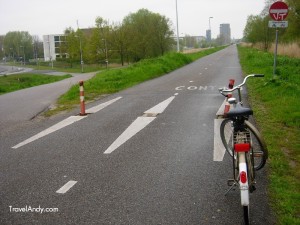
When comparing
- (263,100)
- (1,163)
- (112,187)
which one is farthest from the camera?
(263,100)

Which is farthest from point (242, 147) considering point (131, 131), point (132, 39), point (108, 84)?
point (132, 39)

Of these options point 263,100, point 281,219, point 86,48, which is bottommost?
point 281,219

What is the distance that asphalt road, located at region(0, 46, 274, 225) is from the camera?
3818mm

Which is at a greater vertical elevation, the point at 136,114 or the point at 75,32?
the point at 75,32

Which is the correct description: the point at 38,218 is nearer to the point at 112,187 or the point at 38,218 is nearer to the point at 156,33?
the point at 112,187

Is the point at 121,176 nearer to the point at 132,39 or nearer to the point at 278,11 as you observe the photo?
the point at 278,11

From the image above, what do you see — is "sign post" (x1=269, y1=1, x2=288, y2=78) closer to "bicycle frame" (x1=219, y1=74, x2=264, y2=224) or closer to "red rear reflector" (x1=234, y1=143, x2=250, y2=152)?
"bicycle frame" (x1=219, y1=74, x2=264, y2=224)

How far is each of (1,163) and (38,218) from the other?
245 cm

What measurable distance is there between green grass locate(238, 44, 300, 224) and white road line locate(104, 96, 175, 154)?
2869 mm

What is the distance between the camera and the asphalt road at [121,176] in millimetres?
3818

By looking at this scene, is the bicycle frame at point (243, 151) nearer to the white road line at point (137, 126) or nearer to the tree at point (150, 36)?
the white road line at point (137, 126)

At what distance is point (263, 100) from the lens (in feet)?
35.5

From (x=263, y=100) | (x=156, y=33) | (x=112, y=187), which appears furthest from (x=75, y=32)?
(x=112, y=187)

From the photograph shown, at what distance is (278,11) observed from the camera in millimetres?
12430
